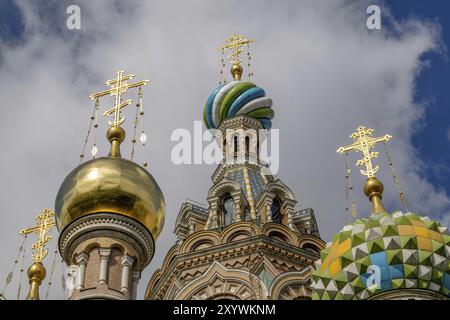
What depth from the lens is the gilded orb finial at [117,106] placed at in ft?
42.5

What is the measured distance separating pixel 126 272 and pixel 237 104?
1043 centimetres

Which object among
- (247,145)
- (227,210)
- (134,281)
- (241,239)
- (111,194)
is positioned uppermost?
(247,145)

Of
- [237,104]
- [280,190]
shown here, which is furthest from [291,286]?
[237,104]

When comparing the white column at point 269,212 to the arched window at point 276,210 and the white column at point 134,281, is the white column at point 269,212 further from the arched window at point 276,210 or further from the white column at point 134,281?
the white column at point 134,281

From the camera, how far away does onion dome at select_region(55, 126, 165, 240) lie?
464 inches

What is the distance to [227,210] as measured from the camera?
18969mm

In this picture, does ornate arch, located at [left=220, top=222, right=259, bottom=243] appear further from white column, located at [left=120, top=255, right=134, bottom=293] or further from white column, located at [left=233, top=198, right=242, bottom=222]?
white column, located at [left=120, top=255, right=134, bottom=293]

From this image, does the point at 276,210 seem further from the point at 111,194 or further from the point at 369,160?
the point at 111,194

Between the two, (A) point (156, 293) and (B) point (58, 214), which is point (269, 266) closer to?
(A) point (156, 293)

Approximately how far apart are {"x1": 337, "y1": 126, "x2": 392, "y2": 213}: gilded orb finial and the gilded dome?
121 inches

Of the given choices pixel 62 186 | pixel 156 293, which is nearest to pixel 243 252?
pixel 156 293

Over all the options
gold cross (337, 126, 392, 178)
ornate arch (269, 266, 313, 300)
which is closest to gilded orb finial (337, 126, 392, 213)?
gold cross (337, 126, 392, 178)

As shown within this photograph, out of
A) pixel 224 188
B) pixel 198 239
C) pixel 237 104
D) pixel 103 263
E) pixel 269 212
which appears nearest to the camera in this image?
pixel 103 263

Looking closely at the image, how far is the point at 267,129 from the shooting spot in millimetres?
21984
